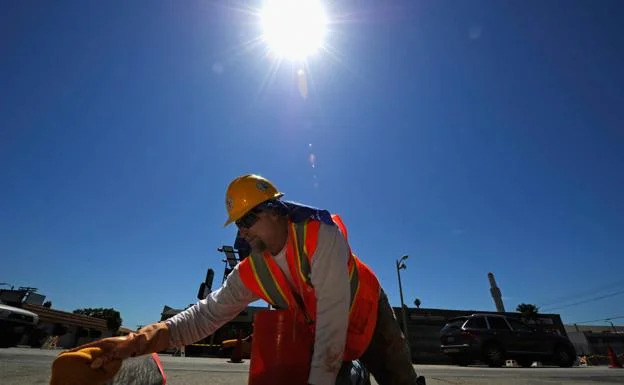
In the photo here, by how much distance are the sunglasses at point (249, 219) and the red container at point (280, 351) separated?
22.3 inches

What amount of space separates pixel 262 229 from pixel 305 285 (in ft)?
1.33

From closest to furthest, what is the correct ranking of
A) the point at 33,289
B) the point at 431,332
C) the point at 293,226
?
the point at 293,226
the point at 431,332
the point at 33,289

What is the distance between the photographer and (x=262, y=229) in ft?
6.07

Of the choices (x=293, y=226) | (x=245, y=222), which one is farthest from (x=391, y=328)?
(x=245, y=222)

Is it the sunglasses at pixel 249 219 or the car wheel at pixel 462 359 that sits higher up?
the sunglasses at pixel 249 219

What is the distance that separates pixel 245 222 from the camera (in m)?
1.87

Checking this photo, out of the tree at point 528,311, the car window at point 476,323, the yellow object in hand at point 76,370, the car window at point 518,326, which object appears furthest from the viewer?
the tree at point 528,311

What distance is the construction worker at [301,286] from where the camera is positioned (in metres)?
1.50

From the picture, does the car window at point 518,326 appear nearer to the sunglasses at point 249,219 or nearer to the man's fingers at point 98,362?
the sunglasses at point 249,219

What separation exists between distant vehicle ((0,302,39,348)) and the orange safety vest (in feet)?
32.5

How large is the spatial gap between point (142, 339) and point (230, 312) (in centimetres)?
66

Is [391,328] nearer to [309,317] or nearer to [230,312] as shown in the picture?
[309,317]

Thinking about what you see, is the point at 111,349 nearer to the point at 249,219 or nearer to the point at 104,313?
the point at 249,219

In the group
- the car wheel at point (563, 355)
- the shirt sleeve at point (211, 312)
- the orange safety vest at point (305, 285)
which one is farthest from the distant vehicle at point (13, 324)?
the car wheel at point (563, 355)
